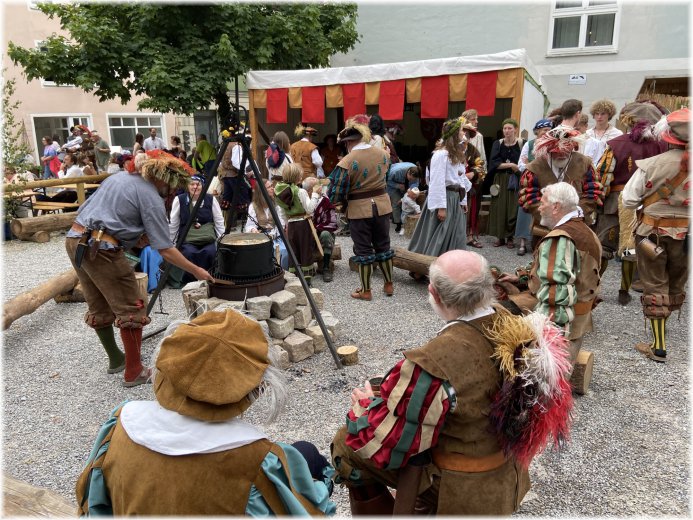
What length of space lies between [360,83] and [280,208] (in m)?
4.01

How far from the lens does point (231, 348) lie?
136cm

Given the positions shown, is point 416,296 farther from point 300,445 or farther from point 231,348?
point 231,348

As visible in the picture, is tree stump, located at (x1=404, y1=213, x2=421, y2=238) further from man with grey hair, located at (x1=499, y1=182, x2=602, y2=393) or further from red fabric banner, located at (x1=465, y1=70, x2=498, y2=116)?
man with grey hair, located at (x1=499, y1=182, x2=602, y2=393)

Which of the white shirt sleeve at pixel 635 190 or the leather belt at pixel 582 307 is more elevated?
the white shirt sleeve at pixel 635 190

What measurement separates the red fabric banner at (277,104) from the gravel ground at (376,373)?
17.2 feet

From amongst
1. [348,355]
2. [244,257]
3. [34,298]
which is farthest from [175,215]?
[348,355]

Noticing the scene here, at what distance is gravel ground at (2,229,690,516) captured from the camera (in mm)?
2525

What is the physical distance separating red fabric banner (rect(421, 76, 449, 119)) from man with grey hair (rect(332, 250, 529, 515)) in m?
6.66

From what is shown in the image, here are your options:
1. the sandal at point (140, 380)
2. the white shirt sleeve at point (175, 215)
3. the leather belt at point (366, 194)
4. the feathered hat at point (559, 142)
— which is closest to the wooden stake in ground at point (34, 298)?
the white shirt sleeve at point (175, 215)

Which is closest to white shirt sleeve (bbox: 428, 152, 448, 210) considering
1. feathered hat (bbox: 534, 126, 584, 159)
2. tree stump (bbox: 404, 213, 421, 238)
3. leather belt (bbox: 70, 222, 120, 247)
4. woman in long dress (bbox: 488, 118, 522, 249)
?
feathered hat (bbox: 534, 126, 584, 159)

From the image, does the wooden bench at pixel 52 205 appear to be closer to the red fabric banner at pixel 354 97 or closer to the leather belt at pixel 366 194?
the red fabric banner at pixel 354 97

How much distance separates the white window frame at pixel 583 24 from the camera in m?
10.6

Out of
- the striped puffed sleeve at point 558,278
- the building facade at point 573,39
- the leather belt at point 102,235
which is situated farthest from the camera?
the building facade at point 573,39

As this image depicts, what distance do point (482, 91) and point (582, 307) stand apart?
16.9ft
